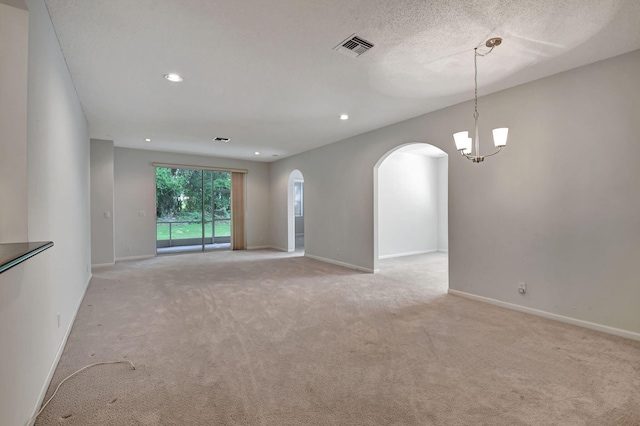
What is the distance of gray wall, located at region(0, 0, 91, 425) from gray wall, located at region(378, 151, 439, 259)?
600 centimetres

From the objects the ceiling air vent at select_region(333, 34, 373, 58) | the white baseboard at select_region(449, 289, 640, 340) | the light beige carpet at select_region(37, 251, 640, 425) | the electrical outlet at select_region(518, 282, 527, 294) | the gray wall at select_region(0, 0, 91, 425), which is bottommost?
the light beige carpet at select_region(37, 251, 640, 425)

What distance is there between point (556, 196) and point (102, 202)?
25.9 ft

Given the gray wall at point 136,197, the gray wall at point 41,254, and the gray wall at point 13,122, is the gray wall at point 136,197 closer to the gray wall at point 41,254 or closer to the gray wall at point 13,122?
the gray wall at point 41,254

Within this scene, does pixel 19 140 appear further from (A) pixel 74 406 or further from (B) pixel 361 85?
(B) pixel 361 85

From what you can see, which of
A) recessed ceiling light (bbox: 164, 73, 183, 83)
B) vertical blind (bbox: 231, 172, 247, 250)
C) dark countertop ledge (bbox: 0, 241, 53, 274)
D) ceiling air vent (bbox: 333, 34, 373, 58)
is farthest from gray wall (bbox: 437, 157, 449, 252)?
dark countertop ledge (bbox: 0, 241, 53, 274)

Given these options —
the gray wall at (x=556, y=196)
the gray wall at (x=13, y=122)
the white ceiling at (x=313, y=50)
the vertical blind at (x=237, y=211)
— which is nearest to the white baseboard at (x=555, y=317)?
the gray wall at (x=556, y=196)

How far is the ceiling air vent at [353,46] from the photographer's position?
2.60 m

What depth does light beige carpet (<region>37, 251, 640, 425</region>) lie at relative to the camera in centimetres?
184

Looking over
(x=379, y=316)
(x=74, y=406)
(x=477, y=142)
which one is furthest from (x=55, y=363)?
(x=477, y=142)

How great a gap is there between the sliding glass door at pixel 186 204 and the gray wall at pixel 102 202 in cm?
259

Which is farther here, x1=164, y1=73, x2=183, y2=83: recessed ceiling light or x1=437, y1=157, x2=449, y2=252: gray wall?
x1=437, y1=157, x2=449, y2=252: gray wall

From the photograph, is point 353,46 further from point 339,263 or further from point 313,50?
point 339,263

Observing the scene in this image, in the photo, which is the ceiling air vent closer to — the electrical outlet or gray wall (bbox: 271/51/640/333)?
gray wall (bbox: 271/51/640/333)

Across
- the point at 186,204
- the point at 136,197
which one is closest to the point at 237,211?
the point at 186,204
